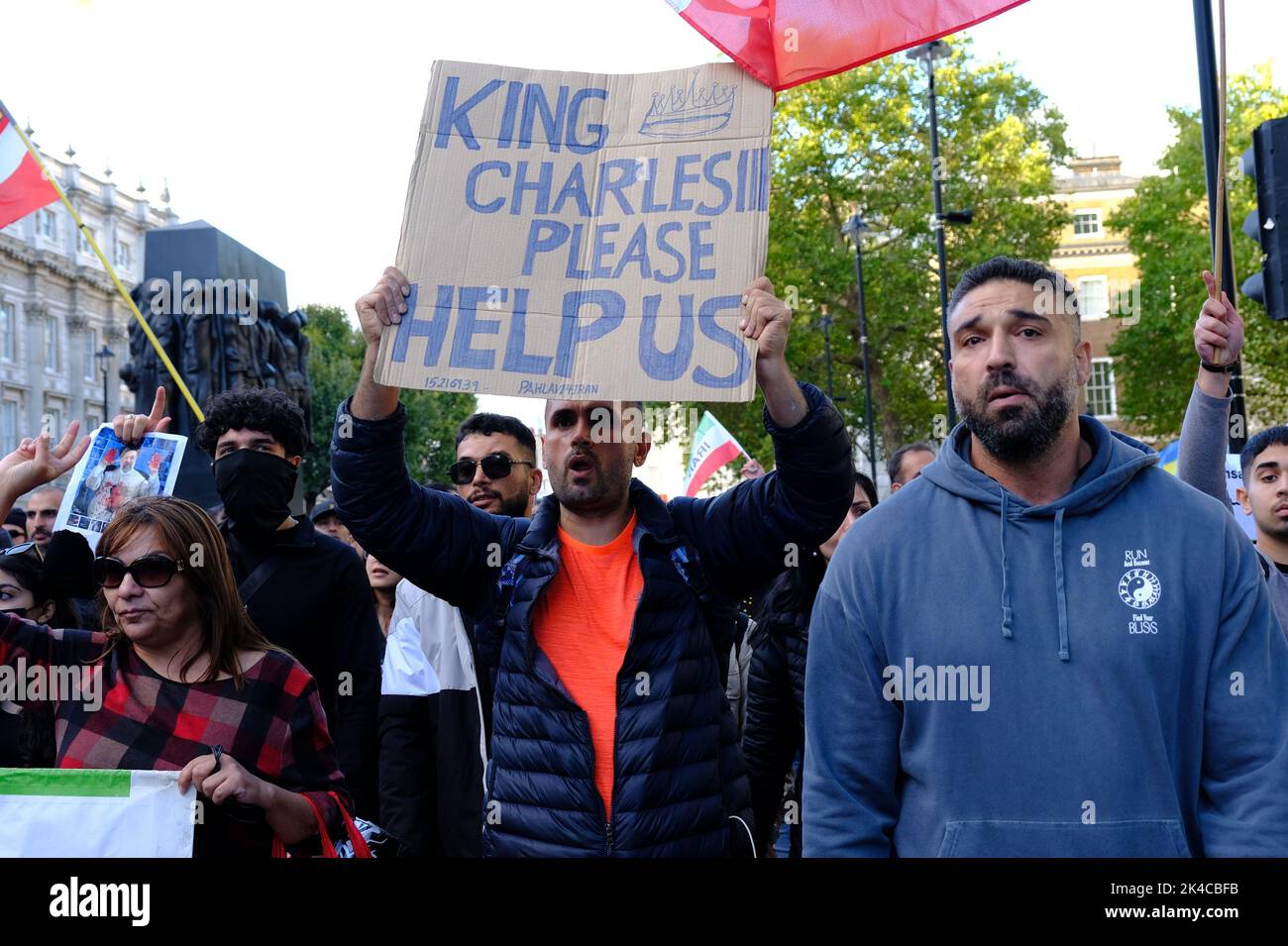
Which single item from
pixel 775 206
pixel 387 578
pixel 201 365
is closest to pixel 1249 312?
pixel 775 206

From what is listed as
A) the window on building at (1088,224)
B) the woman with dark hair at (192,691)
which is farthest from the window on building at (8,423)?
the woman with dark hair at (192,691)

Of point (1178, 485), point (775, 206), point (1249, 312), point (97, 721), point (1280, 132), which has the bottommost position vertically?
point (97, 721)

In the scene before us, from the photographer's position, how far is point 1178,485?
8.88 ft

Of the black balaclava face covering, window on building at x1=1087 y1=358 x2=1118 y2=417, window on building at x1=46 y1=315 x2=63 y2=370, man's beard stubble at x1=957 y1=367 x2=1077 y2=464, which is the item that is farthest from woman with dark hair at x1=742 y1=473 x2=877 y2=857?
window on building at x1=46 y1=315 x2=63 y2=370

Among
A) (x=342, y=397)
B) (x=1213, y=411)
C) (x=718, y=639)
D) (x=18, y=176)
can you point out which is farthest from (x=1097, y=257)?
(x=718, y=639)

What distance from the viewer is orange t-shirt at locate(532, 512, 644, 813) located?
10.3 ft

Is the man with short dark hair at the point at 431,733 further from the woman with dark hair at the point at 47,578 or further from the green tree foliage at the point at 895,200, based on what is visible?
the green tree foliage at the point at 895,200

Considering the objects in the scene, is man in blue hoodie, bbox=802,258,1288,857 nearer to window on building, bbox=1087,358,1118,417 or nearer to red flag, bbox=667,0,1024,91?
red flag, bbox=667,0,1024,91

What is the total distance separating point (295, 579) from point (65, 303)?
64.6 metres

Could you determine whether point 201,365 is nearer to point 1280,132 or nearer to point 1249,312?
point 1280,132

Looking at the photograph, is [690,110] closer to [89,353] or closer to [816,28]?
[816,28]

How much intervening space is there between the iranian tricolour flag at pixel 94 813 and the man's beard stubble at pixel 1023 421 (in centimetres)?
182

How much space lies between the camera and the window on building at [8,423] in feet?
189
